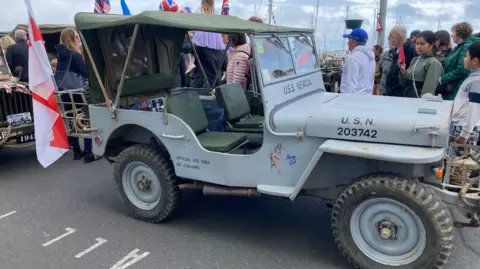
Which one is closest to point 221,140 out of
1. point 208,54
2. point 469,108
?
point 469,108

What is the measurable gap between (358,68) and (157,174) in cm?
275

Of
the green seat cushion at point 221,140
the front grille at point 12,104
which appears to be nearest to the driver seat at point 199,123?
the green seat cushion at point 221,140

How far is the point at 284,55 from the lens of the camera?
4242 millimetres

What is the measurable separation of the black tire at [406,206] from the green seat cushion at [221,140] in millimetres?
1142

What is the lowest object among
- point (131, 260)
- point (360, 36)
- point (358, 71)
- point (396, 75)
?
point (131, 260)

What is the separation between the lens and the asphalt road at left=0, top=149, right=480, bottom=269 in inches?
144

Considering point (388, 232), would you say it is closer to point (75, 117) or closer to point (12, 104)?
point (75, 117)

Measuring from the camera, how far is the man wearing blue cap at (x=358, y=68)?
208 inches

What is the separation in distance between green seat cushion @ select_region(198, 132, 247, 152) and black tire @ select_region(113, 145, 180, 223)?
45 centimetres

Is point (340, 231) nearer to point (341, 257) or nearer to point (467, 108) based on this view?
point (341, 257)

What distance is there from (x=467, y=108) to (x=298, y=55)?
1.66 metres

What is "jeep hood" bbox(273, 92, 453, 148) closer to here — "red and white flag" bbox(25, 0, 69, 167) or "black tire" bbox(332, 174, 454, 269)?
"black tire" bbox(332, 174, 454, 269)

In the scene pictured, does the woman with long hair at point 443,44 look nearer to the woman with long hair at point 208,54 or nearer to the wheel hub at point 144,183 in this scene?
the woman with long hair at point 208,54

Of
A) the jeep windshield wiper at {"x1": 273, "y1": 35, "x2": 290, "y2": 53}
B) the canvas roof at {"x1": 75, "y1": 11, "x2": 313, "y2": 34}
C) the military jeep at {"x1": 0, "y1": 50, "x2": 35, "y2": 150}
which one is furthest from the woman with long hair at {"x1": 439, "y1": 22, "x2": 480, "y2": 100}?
the military jeep at {"x1": 0, "y1": 50, "x2": 35, "y2": 150}
